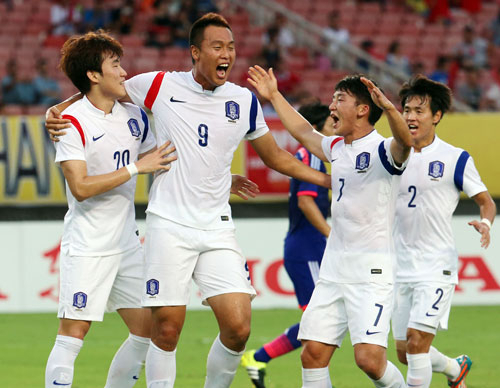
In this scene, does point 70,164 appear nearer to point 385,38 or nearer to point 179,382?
point 179,382

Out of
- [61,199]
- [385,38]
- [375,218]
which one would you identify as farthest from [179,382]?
[385,38]

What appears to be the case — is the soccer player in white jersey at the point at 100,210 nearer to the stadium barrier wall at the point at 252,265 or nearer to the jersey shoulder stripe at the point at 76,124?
the jersey shoulder stripe at the point at 76,124

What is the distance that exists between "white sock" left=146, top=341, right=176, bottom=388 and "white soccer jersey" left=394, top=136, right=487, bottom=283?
182cm

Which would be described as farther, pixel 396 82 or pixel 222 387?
pixel 396 82

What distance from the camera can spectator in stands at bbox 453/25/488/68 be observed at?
1867cm

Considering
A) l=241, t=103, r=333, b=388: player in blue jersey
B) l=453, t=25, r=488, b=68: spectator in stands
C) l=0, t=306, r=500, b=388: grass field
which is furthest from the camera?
l=453, t=25, r=488, b=68: spectator in stands

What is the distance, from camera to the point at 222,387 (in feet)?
19.8

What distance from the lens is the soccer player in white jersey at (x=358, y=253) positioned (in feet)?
18.5

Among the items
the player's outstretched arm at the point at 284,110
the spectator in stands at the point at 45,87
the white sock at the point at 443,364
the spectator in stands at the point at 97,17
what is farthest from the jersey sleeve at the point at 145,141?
the spectator in stands at the point at 97,17

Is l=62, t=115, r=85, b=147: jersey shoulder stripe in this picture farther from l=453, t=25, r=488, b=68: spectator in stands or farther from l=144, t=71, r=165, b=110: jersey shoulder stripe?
l=453, t=25, r=488, b=68: spectator in stands

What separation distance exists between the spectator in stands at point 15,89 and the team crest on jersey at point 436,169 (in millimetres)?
10041

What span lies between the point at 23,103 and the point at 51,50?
1.58 m

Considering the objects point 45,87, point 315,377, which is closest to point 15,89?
point 45,87

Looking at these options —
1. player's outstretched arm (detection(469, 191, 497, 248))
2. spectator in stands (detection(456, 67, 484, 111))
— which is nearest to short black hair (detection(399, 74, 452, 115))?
player's outstretched arm (detection(469, 191, 497, 248))
